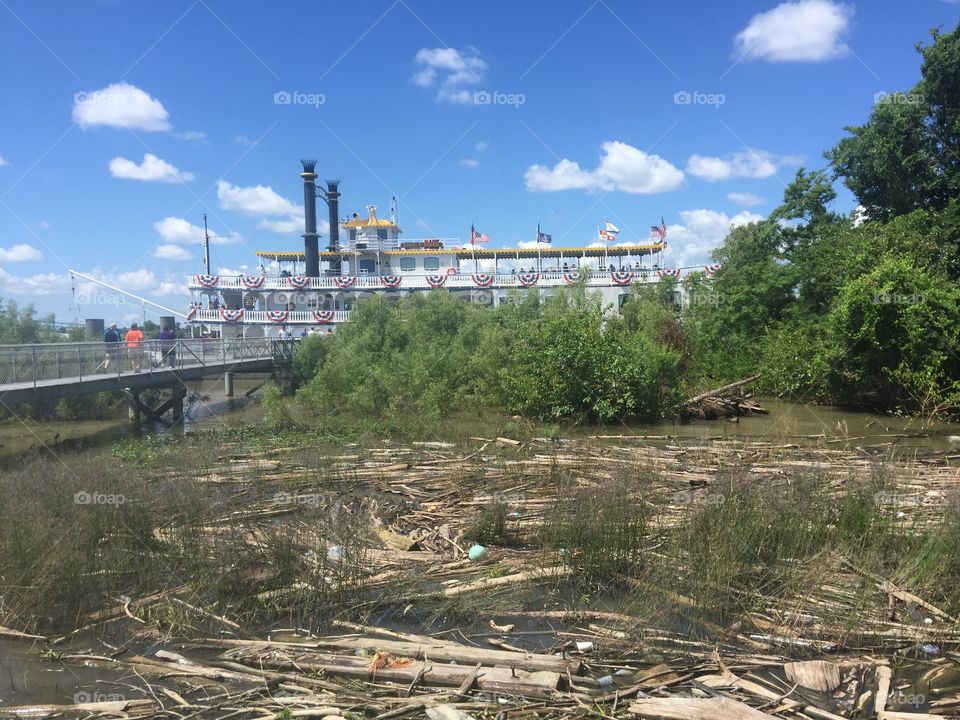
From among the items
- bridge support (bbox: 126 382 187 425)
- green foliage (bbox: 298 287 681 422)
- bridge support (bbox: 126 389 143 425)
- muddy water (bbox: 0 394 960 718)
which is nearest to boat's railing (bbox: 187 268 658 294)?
muddy water (bbox: 0 394 960 718)

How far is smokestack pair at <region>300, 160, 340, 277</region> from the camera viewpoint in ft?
132

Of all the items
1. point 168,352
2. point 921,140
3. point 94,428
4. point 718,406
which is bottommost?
point 94,428

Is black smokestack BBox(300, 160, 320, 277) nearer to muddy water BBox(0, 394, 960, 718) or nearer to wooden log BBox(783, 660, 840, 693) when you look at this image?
muddy water BBox(0, 394, 960, 718)

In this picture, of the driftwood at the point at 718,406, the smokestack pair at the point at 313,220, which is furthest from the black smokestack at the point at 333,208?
the driftwood at the point at 718,406

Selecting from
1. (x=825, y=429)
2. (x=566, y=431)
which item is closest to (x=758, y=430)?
(x=825, y=429)

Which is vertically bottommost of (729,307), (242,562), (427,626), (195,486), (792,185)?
(427,626)

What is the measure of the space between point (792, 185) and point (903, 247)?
6674mm

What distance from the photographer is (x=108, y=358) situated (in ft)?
55.4

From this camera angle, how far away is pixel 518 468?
8.84 meters

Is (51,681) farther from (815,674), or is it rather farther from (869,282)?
(869,282)

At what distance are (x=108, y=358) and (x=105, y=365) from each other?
201 mm

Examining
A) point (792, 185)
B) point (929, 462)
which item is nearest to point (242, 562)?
point (929, 462)

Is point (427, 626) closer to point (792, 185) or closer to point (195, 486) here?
point (195, 486)

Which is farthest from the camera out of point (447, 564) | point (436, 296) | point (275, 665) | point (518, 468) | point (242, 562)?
point (436, 296)
